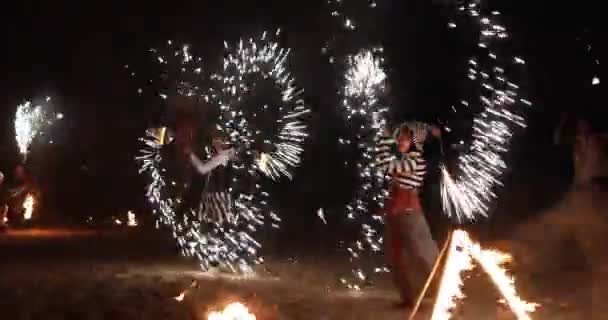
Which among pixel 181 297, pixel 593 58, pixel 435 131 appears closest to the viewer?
pixel 435 131

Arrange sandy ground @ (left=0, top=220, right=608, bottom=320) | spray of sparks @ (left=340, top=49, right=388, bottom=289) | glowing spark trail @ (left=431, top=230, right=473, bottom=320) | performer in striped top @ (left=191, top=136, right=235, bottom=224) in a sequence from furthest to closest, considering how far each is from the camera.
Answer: performer in striped top @ (left=191, top=136, right=235, bottom=224)
spray of sparks @ (left=340, top=49, right=388, bottom=289)
sandy ground @ (left=0, top=220, right=608, bottom=320)
glowing spark trail @ (left=431, top=230, right=473, bottom=320)

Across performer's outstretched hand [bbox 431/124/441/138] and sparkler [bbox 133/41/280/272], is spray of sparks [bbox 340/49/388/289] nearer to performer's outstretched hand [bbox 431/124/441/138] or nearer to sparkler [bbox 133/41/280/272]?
sparkler [bbox 133/41/280/272]

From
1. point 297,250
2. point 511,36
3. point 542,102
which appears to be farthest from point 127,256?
point 542,102

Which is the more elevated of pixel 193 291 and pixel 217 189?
pixel 217 189

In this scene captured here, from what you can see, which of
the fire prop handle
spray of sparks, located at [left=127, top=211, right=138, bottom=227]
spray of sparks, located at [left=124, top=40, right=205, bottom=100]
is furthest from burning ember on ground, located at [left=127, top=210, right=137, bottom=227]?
the fire prop handle

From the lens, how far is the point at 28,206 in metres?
23.6

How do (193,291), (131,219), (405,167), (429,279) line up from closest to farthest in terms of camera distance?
1. (429,279)
2. (405,167)
3. (193,291)
4. (131,219)

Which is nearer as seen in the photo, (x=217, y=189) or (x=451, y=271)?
(x=451, y=271)

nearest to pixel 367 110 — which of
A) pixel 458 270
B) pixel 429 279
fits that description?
pixel 429 279

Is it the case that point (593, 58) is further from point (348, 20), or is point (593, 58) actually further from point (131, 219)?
point (131, 219)

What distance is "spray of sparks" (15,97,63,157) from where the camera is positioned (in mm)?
37750

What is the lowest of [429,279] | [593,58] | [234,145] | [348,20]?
[429,279]

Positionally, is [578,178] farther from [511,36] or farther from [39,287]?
[39,287]

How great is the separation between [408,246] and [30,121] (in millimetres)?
32151
